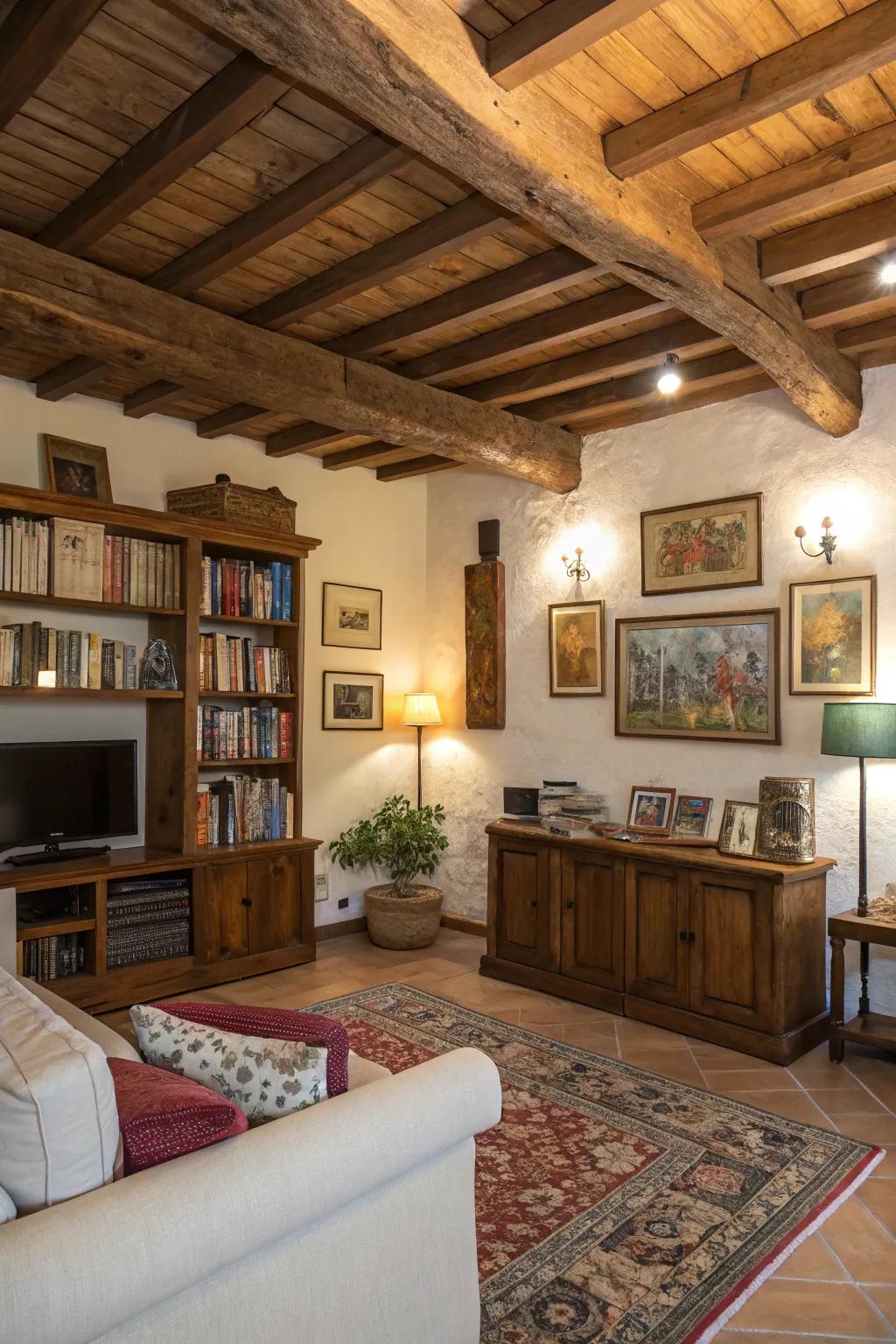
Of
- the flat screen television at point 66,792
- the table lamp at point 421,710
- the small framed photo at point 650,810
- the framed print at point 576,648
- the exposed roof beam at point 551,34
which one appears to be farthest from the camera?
the table lamp at point 421,710

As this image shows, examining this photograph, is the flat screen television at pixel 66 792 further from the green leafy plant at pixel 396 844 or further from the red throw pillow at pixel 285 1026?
the red throw pillow at pixel 285 1026

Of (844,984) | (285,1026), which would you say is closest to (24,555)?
(285,1026)

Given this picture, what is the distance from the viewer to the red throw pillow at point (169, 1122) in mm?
1504

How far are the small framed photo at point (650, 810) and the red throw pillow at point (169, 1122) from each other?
3.17 metres

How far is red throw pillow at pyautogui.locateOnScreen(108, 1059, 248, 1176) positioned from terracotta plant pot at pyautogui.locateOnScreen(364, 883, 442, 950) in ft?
11.9

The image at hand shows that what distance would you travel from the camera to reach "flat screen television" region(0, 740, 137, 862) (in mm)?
4047

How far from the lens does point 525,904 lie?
15.3 feet

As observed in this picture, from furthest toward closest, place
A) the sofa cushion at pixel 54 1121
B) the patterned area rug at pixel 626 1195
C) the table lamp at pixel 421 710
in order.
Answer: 1. the table lamp at pixel 421 710
2. the patterned area rug at pixel 626 1195
3. the sofa cushion at pixel 54 1121

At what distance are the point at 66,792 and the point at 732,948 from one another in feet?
9.99

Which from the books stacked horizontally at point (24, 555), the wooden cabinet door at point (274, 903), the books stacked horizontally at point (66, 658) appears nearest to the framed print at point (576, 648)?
the wooden cabinet door at point (274, 903)

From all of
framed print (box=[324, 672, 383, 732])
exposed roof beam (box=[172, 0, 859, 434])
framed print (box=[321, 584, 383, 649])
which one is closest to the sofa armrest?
exposed roof beam (box=[172, 0, 859, 434])

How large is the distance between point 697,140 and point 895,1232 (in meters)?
2.96

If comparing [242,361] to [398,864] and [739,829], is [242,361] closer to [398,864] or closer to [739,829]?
[739,829]

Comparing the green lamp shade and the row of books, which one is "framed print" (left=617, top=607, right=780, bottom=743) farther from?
the row of books
